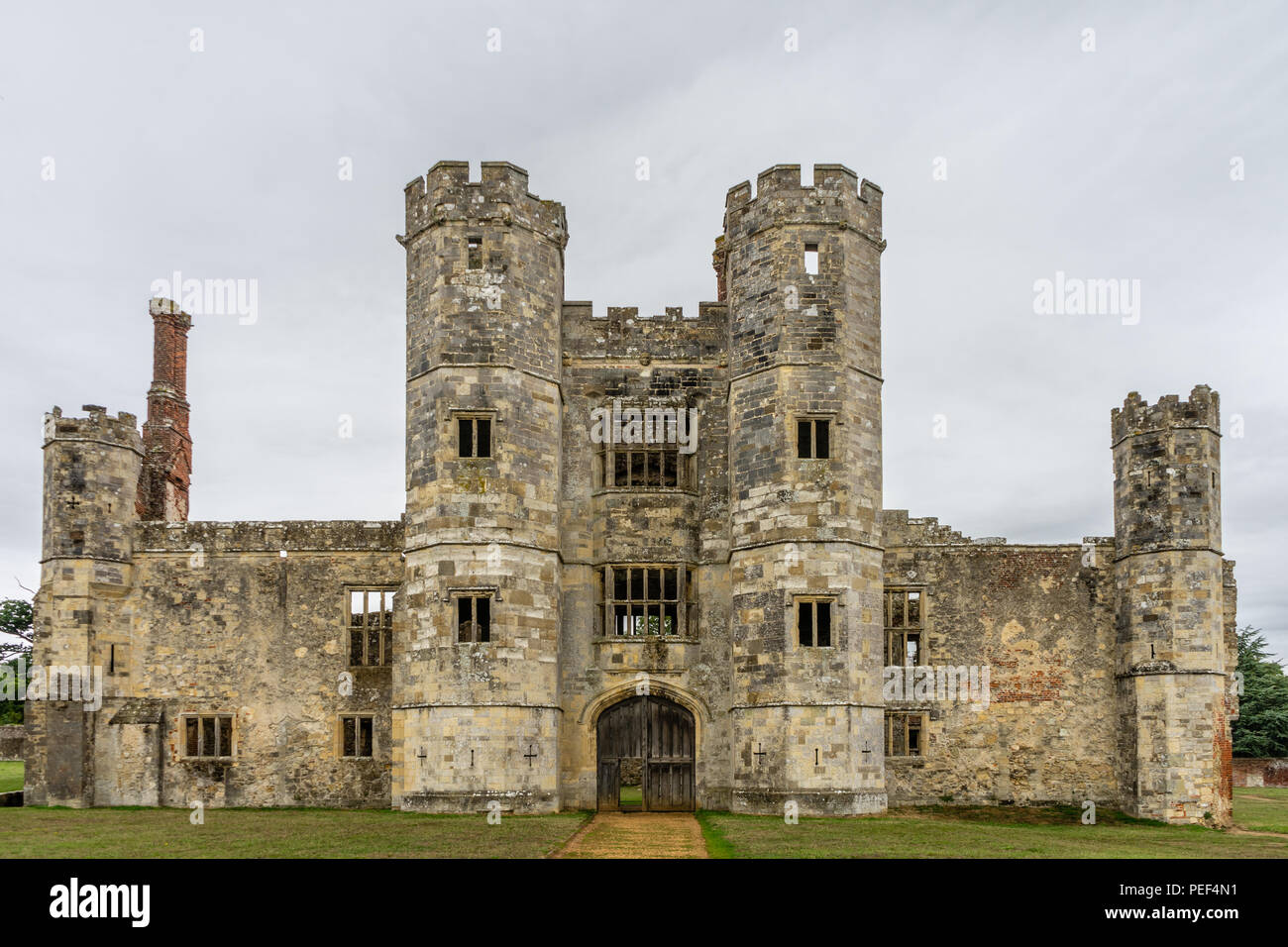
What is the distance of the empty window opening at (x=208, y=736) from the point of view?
26812mm

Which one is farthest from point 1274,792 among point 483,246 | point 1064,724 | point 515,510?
point 483,246

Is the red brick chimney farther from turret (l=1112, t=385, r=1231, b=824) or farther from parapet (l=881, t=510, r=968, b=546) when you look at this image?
turret (l=1112, t=385, r=1231, b=824)

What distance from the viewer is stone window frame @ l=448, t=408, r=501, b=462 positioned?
24641 mm

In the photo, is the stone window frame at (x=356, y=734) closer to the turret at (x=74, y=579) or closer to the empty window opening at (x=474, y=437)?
the turret at (x=74, y=579)

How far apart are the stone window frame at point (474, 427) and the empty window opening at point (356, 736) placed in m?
7.04

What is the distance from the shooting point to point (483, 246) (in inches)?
993

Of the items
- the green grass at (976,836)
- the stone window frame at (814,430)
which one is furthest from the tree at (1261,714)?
the stone window frame at (814,430)

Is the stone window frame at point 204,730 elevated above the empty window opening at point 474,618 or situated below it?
below

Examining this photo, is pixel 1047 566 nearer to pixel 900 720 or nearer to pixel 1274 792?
pixel 900 720

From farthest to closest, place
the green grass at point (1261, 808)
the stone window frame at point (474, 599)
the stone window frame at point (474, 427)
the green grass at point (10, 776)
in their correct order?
the green grass at point (10, 776), the green grass at point (1261, 808), the stone window frame at point (474, 427), the stone window frame at point (474, 599)

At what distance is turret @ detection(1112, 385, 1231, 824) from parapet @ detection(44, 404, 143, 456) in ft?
77.7

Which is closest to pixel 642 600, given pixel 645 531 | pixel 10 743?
pixel 645 531

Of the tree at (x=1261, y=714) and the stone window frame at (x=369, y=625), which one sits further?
the tree at (x=1261, y=714)
